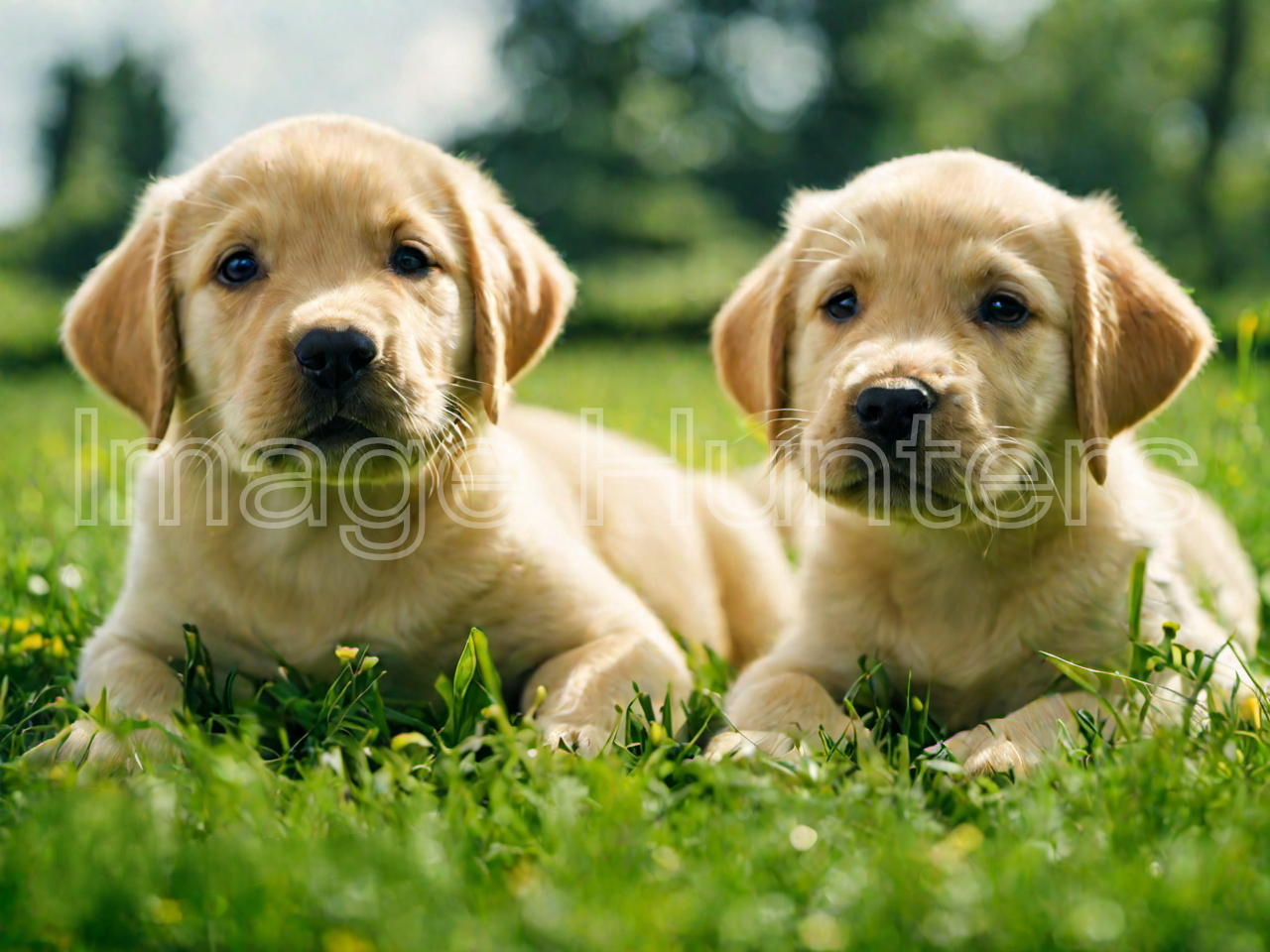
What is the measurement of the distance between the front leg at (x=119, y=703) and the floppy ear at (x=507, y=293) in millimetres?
1073

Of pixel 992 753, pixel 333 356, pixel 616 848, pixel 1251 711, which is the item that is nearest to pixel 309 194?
pixel 333 356

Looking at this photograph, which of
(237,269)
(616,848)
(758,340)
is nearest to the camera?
(616,848)

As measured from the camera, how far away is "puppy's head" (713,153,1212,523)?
286cm

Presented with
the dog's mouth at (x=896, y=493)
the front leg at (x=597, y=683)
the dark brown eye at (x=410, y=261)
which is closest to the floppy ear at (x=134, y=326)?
the dark brown eye at (x=410, y=261)

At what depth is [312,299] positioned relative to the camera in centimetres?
300

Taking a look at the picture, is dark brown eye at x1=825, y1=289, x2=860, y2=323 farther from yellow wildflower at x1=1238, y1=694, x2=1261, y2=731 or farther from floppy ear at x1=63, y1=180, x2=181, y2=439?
floppy ear at x1=63, y1=180, x2=181, y2=439

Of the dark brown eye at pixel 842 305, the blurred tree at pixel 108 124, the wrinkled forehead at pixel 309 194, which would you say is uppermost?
the wrinkled forehead at pixel 309 194

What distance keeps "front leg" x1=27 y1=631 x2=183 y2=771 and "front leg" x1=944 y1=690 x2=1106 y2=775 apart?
66.5 inches

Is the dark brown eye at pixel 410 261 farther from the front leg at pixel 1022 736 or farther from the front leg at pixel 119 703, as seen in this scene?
the front leg at pixel 1022 736

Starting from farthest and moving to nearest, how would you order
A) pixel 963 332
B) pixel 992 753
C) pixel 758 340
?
pixel 758 340
pixel 963 332
pixel 992 753

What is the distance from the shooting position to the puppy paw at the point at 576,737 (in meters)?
2.74

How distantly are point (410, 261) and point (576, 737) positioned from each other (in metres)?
1.33

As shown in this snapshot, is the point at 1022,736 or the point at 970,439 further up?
the point at 970,439

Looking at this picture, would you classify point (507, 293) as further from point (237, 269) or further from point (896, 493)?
point (896, 493)
